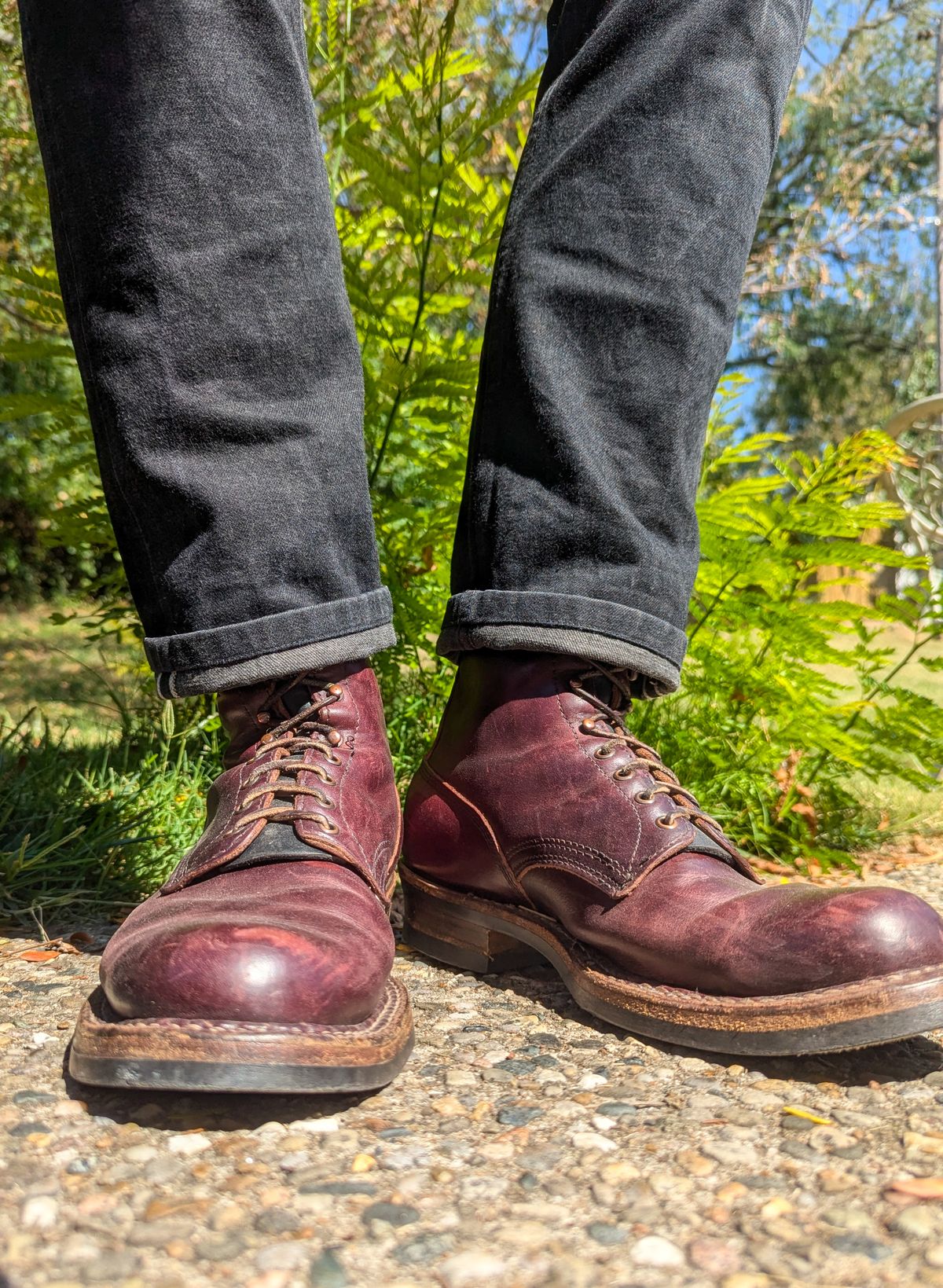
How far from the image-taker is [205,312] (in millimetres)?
1212

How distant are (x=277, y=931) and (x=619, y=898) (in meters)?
0.43

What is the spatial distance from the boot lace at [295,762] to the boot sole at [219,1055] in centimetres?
28

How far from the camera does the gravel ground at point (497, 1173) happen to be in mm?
801

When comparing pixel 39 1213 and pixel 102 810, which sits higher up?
pixel 39 1213

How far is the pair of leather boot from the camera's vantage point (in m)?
1.00

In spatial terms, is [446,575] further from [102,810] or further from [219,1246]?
[219,1246]

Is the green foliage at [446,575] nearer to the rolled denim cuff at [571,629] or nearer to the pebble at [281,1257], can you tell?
the rolled denim cuff at [571,629]

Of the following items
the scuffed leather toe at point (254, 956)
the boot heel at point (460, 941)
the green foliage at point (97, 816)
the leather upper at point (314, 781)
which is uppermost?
the leather upper at point (314, 781)

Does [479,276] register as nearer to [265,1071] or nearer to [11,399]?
[11,399]

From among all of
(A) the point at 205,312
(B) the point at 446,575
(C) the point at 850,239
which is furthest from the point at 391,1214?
(C) the point at 850,239

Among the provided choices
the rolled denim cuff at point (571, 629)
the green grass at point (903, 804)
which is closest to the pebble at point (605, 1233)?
the rolled denim cuff at point (571, 629)

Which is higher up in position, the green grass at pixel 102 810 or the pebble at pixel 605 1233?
the pebble at pixel 605 1233

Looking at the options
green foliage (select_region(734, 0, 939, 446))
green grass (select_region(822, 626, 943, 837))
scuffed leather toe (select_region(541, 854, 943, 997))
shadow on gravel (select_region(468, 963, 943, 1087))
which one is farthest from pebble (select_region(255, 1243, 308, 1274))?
green foliage (select_region(734, 0, 939, 446))

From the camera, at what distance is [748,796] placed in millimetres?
2139
